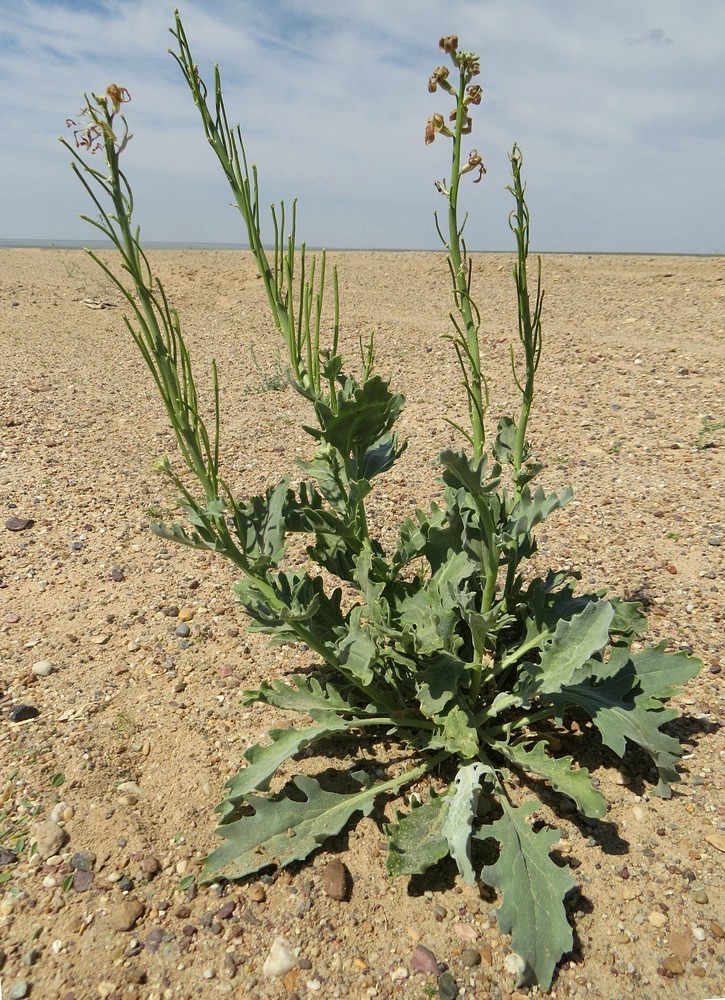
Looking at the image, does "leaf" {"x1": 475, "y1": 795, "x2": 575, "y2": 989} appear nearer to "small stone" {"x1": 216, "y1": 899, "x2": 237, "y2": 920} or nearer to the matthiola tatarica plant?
the matthiola tatarica plant

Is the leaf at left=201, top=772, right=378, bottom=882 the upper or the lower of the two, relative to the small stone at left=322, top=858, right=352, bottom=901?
upper

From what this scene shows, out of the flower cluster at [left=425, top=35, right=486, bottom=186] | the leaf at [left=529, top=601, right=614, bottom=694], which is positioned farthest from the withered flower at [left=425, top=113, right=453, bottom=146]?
the leaf at [left=529, top=601, right=614, bottom=694]

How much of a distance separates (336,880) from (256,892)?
0.78 ft

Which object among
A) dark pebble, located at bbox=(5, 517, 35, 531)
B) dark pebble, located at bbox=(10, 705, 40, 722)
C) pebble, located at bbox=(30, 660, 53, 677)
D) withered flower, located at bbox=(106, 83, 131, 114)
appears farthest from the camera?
dark pebble, located at bbox=(5, 517, 35, 531)

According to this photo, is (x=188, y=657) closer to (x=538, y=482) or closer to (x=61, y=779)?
(x=61, y=779)

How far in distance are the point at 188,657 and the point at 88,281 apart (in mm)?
10380

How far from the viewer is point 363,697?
109 inches

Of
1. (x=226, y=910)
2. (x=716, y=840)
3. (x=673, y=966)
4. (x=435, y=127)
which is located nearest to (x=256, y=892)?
(x=226, y=910)

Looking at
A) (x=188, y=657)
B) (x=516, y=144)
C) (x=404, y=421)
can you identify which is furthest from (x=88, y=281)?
(x=516, y=144)

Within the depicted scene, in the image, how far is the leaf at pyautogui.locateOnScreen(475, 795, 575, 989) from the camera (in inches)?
70.2

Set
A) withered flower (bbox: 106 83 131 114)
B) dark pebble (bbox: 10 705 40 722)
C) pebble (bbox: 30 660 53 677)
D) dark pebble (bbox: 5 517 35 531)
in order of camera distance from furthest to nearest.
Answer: dark pebble (bbox: 5 517 35 531) → pebble (bbox: 30 660 53 677) → dark pebble (bbox: 10 705 40 722) → withered flower (bbox: 106 83 131 114)

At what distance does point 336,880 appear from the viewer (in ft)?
6.82

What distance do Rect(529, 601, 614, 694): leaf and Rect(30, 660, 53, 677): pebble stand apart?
203cm

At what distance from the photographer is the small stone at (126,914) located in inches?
77.3
